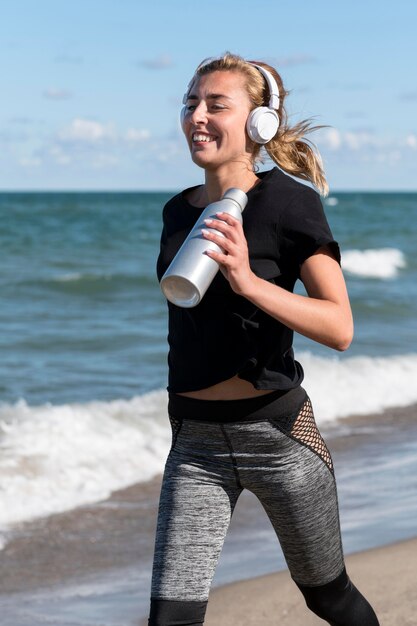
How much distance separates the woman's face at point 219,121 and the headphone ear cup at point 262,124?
0.05 metres

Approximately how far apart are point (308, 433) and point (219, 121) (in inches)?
32.9

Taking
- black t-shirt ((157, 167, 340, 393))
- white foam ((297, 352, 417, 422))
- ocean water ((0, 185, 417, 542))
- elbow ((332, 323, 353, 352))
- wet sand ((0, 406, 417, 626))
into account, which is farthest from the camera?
white foam ((297, 352, 417, 422))

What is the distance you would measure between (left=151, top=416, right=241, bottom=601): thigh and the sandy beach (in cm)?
168

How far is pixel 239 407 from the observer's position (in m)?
2.74

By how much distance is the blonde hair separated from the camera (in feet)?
9.31

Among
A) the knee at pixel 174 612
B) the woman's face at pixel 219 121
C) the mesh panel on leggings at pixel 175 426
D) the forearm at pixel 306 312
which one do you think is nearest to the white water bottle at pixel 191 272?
the forearm at pixel 306 312

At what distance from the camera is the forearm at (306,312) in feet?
7.93

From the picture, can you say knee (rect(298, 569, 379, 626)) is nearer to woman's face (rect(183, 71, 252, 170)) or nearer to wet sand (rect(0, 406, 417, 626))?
woman's face (rect(183, 71, 252, 170))

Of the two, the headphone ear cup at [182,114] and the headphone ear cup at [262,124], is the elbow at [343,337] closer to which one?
the headphone ear cup at [262,124]

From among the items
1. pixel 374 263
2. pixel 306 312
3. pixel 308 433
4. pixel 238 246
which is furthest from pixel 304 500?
pixel 374 263

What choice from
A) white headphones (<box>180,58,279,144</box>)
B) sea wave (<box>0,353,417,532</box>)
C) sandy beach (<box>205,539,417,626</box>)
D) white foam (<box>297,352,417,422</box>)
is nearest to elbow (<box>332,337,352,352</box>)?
white headphones (<box>180,58,279,144</box>)

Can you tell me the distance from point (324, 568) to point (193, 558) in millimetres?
356

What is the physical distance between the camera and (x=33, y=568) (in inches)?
202

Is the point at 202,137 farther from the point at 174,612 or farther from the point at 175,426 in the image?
the point at 174,612
